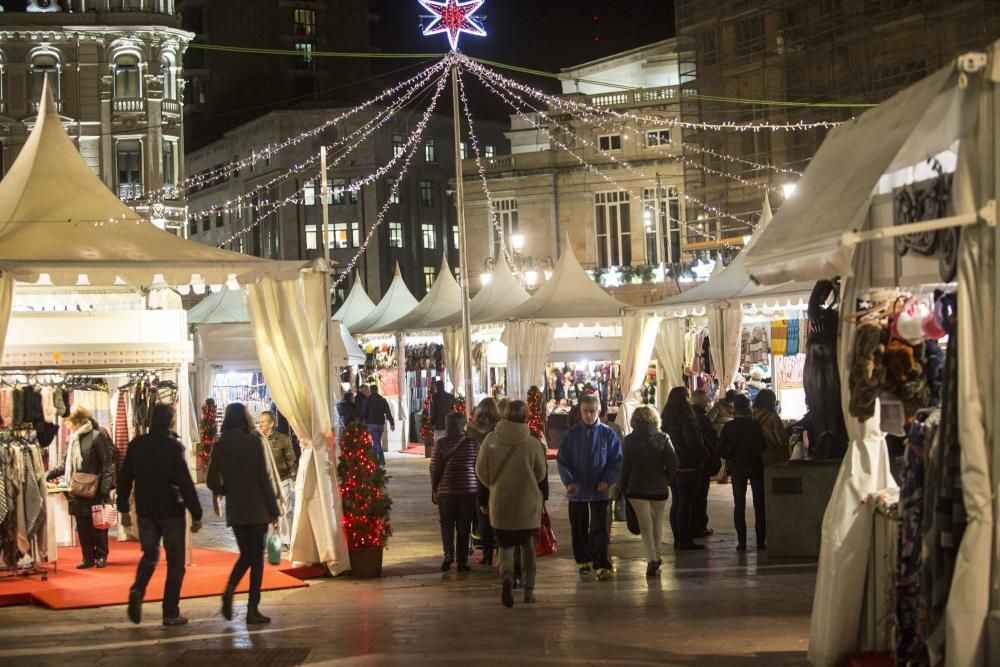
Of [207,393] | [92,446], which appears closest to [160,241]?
[92,446]

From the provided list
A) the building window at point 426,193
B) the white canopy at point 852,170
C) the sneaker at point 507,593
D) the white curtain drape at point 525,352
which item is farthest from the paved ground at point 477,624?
the building window at point 426,193

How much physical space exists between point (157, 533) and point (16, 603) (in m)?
2.41

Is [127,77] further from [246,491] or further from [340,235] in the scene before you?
[246,491]

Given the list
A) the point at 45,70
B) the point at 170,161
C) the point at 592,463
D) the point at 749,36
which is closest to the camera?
the point at 592,463

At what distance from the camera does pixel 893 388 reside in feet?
25.2

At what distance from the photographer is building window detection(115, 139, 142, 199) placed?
48.3 metres

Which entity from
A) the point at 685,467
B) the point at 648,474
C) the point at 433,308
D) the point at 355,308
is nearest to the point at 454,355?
the point at 433,308

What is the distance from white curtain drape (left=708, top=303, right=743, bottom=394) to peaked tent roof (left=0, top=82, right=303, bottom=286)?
10.5 m

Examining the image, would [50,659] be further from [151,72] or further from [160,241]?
[151,72]

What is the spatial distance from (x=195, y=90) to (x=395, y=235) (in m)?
15.4

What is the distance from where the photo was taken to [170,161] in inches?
1940

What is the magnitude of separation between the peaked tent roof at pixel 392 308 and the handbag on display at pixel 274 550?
73.6ft

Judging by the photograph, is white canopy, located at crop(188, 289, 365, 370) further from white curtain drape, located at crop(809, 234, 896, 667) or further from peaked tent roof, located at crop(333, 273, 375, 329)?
white curtain drape, located at crop(809, 234, 896, 667)

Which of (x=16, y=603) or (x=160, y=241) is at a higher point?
(x=160, y=241)
